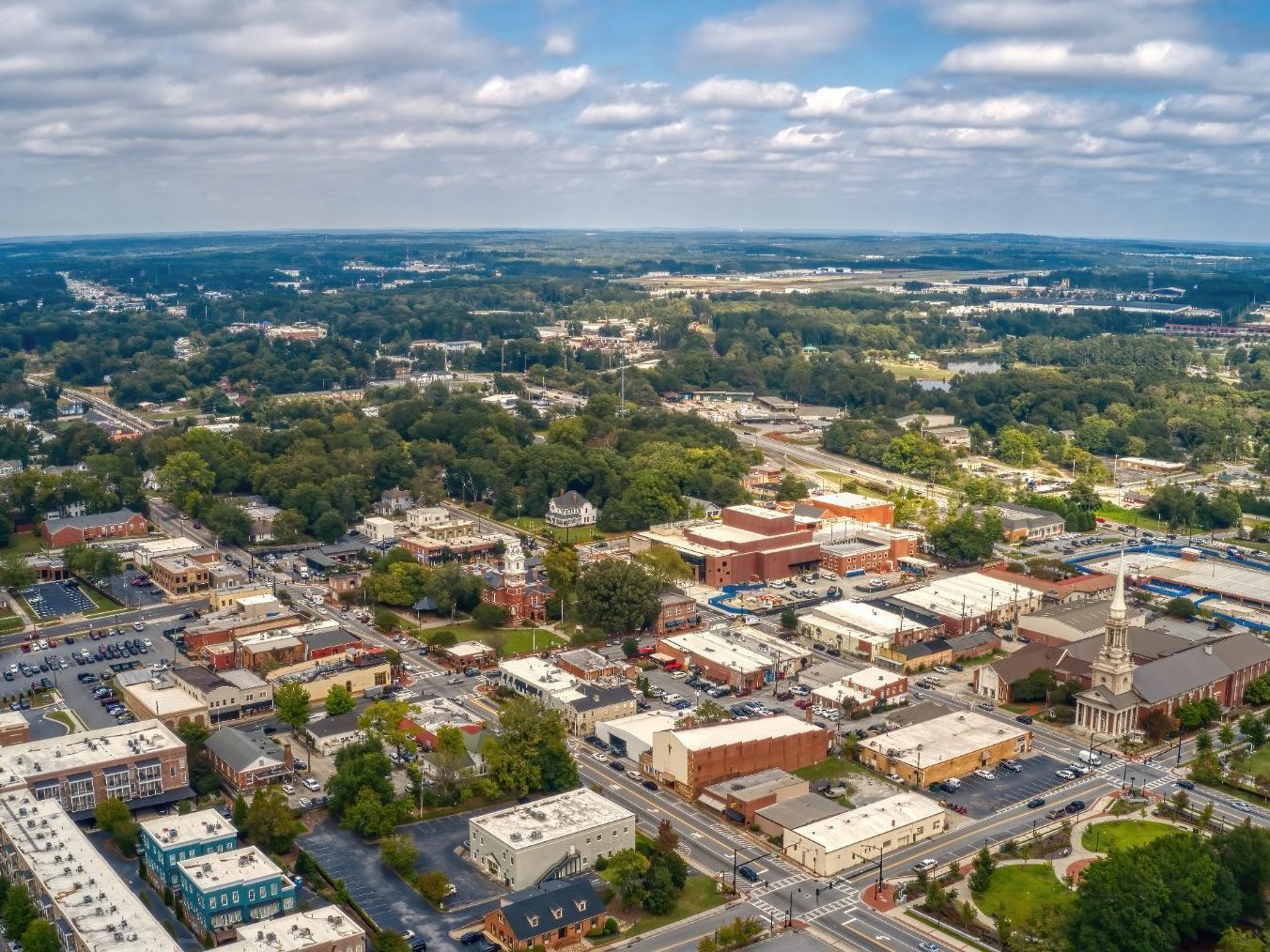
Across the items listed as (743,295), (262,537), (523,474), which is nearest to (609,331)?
(743,295)

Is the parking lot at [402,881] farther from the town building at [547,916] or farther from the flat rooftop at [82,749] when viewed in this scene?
the flat rooftop at [82,749]

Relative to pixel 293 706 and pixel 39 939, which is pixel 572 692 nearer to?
pixel 293 706

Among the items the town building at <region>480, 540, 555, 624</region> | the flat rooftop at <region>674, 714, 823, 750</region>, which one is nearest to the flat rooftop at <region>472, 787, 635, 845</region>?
the flat rooftop at <region>674, 714, 823, 750</region>

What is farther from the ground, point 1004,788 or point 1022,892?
point 1022,892

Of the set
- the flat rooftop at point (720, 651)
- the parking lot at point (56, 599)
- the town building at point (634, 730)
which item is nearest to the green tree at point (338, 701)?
the town building at point (634, 730)

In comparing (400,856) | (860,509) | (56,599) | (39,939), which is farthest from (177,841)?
(860,509)

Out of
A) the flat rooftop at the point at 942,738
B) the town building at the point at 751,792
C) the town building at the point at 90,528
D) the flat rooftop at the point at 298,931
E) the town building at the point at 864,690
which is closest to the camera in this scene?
the flat rooftop at the point at 298,931
